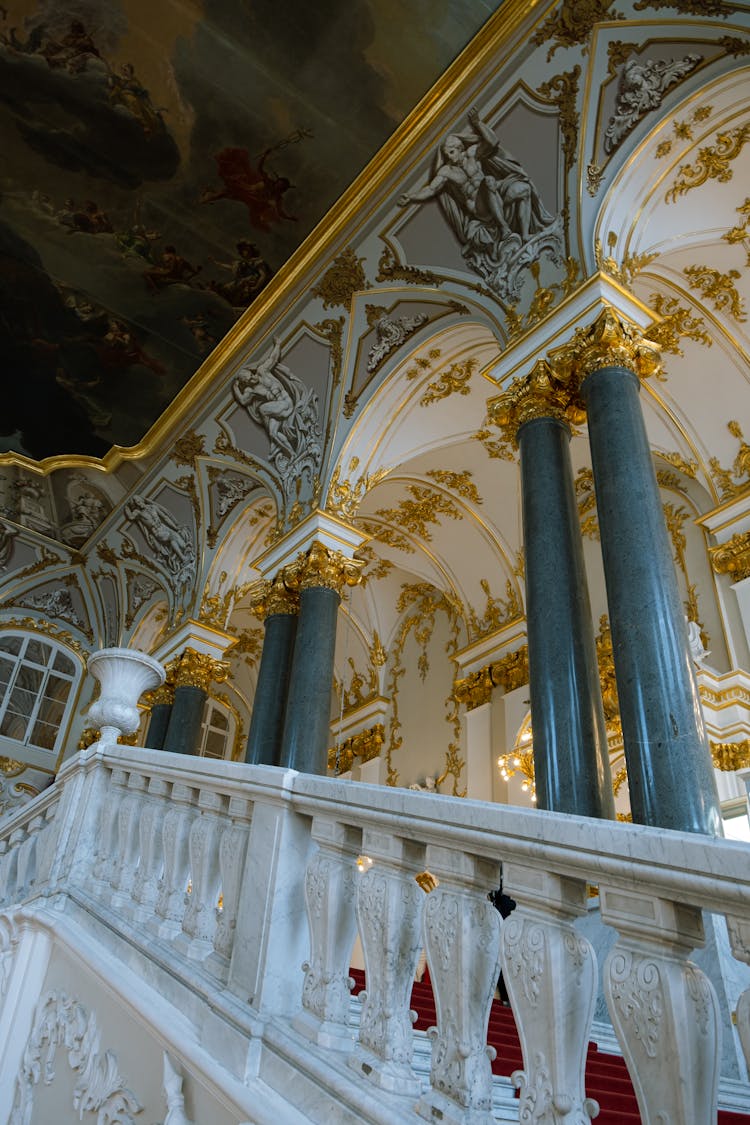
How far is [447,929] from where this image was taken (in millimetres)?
1540

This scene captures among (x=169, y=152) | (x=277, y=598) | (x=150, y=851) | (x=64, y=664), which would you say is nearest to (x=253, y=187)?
(x=169, y=152)

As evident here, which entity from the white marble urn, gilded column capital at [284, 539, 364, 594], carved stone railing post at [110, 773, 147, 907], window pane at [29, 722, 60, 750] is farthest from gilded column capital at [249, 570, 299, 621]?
window pane at [29, 722, 60, 750]

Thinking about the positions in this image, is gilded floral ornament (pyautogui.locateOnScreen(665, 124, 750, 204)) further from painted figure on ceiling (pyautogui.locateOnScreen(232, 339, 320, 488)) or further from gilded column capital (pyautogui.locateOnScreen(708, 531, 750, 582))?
painted figure on ceiling (pyautogui.locateOnScreen(232, 339, 320, 488))

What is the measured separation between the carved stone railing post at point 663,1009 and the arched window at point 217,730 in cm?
1531

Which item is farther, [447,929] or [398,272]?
[398,272]

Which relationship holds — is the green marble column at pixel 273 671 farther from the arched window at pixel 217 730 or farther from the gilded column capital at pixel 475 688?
the arched window at pixel 217 730

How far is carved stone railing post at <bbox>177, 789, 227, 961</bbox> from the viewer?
7.87ft

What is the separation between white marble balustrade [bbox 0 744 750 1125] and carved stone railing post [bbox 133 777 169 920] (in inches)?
4.8

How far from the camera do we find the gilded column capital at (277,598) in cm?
852

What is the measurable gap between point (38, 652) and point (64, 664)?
1.67ft

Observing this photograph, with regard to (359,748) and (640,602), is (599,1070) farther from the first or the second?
(359,748)

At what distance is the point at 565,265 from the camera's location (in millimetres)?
6199

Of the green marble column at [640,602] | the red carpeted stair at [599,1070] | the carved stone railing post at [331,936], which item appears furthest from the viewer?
the green marble column at [640,602]

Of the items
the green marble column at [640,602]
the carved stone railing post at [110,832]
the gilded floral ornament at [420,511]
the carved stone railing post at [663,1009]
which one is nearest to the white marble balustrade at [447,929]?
the carved stone railing post at [663,1009]
